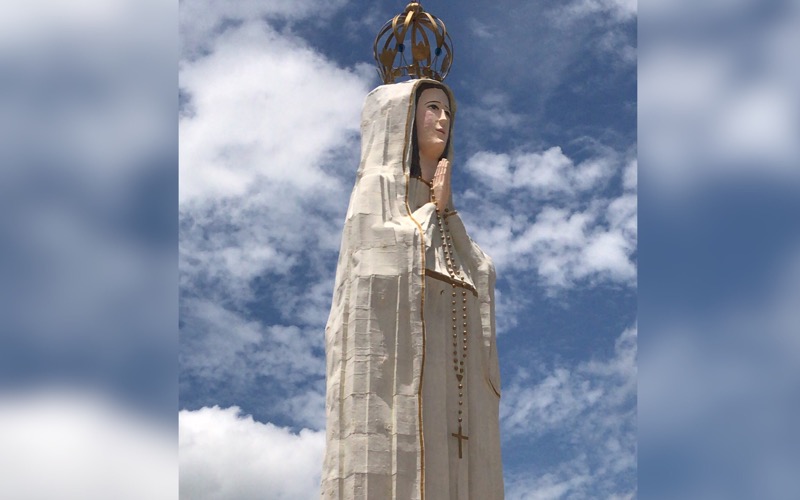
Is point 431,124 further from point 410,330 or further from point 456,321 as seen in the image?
point 410,330

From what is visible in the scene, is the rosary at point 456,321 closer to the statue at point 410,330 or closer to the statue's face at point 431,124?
the statue at point 410,330

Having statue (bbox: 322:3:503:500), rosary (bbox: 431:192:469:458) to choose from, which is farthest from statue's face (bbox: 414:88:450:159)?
rosary (bbox: 431:192:469:458)

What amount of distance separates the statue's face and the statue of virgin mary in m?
0.01

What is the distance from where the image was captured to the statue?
49.9ft

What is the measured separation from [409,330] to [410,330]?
0.01 metres

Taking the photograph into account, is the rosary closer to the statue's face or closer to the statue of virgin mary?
the statue of virgin mary

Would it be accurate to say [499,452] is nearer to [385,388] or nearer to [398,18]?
[385,388]

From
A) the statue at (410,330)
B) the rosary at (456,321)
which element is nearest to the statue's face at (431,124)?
the statue at (410,330)

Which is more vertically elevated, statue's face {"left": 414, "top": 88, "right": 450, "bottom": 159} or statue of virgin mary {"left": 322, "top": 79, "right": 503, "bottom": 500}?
statue's face {"left": 414, "top": 88, "right": 450, "bottom": 159}

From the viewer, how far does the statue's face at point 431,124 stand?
17.3m

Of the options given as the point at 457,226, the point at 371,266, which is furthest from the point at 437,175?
the point at 371,266

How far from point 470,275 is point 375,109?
2.54 m

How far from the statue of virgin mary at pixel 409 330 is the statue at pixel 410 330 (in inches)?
0.6

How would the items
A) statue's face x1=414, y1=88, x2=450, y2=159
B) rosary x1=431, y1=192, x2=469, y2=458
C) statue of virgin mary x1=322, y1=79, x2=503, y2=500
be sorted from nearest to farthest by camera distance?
statue of virgin mary x1=322, y1=79, x2=503, y2=500 < rosary x1=431, y1=192, x2=469, y2=458 < statue's face x1=414, y1=88, x2=450, y2=159
